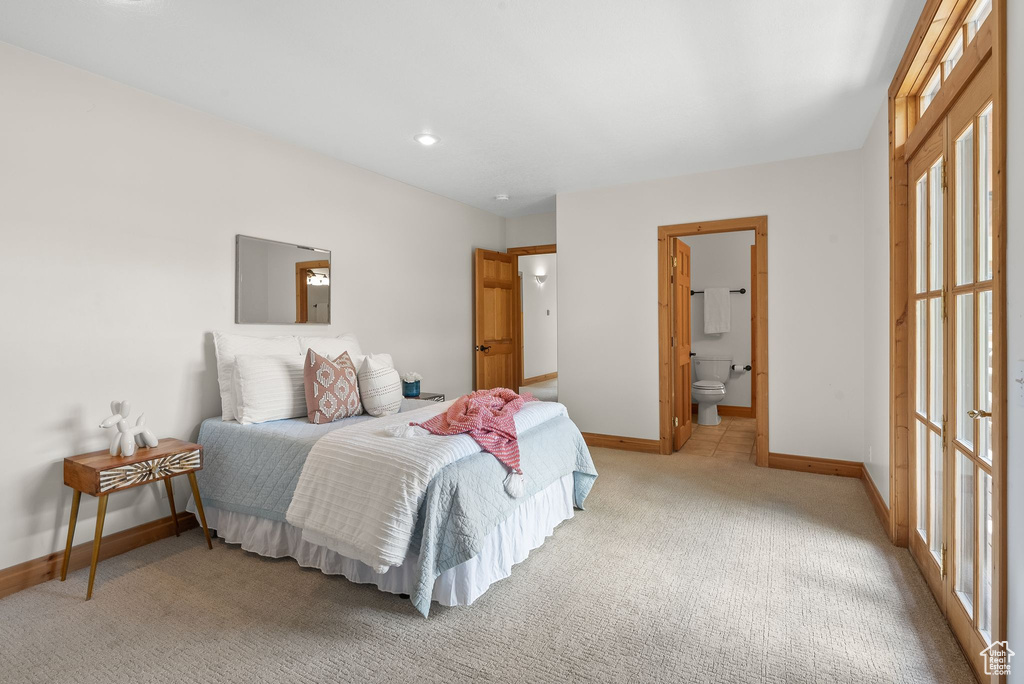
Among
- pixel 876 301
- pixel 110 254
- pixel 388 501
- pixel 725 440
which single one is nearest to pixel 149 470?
pixel 110 254

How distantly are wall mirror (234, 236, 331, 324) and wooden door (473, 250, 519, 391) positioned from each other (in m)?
Answer: 1.95

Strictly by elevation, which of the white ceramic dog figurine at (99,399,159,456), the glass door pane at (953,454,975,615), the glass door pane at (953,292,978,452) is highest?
the glass door pane at (953,292,978,452)

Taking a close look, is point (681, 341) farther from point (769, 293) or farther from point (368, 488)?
point (368, 488)

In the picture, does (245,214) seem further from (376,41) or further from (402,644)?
(402,644)

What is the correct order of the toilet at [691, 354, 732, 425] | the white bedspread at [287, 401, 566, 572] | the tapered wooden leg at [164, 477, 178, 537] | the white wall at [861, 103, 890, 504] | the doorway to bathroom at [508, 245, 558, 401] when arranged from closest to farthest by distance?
the white bedspread at [287, 401, 566, 572]
the tapered wooden leg at [164, 477, 178, 537]
the white wall at [861, 103, 890, 504]
the toilet at [691, 354, 732, 425]
the doorway to bathroom at [508, 245, 558, 401]

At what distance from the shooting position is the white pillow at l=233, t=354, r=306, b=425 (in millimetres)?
2914

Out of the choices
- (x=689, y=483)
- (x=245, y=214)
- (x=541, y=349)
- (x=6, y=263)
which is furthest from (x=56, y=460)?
(x=541, y=349)

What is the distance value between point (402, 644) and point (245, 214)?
2707 millimetres

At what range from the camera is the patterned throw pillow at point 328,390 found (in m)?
2.96

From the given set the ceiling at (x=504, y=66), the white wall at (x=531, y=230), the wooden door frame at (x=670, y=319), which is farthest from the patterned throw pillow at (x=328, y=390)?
the white wall at (x=531, y=230)

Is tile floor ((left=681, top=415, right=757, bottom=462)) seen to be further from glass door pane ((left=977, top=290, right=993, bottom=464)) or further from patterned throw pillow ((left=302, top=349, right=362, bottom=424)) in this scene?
patterned throw pillow ((left=302, top=349, right=362, bottom=424))

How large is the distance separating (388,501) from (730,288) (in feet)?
18.8

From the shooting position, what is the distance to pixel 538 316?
10016 mm
